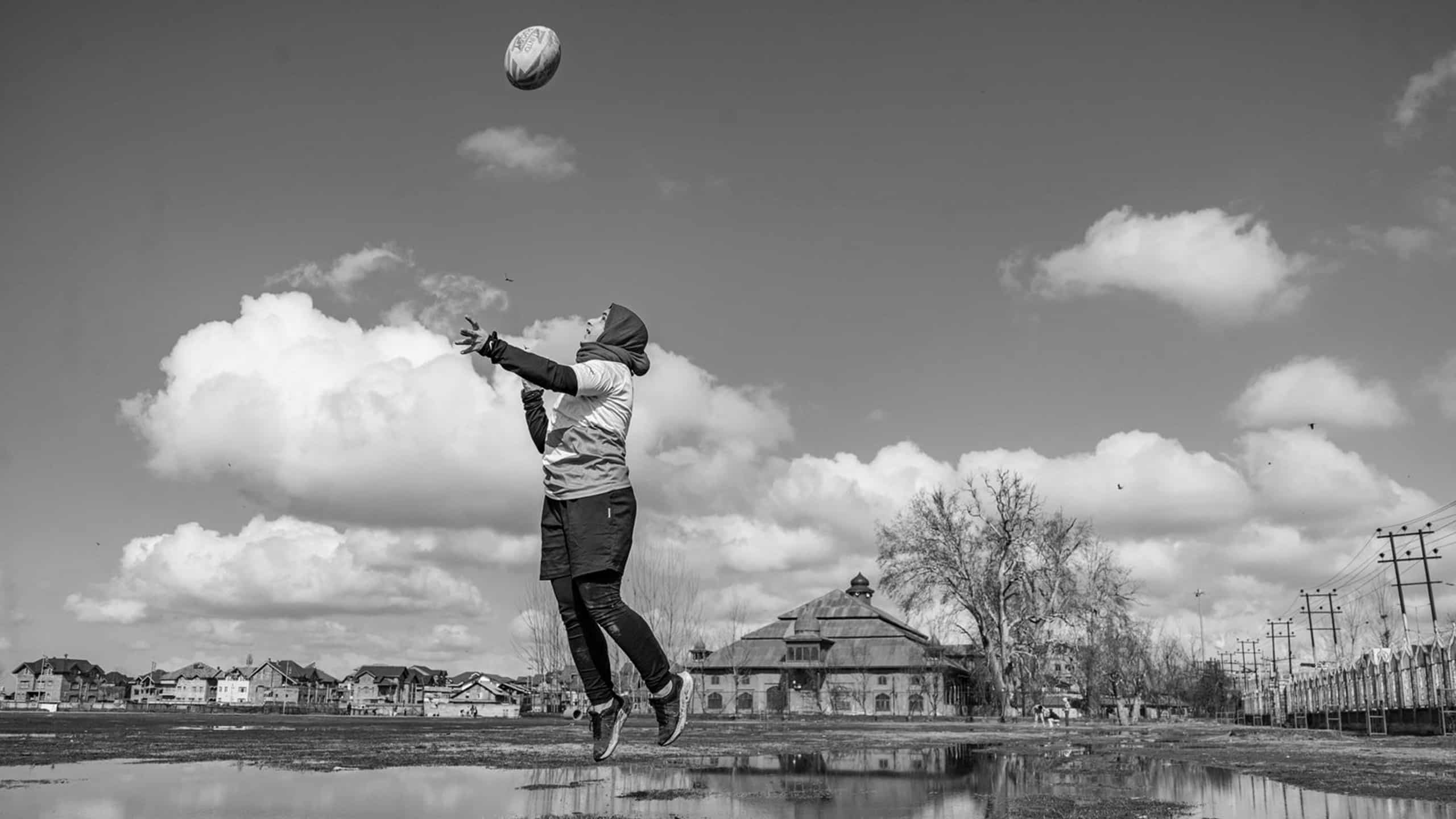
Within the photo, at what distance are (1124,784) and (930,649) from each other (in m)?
53.3

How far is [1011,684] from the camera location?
5403 centimetres

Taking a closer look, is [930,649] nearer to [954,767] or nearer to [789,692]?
[789,692]

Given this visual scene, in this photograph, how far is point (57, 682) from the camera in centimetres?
16325

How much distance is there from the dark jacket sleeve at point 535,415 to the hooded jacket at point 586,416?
62 millimetres

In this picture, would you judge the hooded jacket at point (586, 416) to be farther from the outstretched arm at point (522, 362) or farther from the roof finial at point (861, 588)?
the roof finial at point (861, 588)

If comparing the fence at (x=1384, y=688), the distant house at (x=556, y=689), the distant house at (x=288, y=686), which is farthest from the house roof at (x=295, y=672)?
the fence at (x=1384, y=688)

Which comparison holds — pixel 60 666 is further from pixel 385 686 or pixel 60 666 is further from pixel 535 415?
pixel 535 415

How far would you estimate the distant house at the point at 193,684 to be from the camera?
565 feet

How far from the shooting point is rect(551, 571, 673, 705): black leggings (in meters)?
→ 5.11

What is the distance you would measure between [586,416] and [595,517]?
1.82 feet

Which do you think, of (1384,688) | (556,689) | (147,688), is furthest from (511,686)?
(1384,688)

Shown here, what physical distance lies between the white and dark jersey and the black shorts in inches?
2.2

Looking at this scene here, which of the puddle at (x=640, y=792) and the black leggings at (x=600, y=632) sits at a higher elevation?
the black leggings at (x=600, y=632)

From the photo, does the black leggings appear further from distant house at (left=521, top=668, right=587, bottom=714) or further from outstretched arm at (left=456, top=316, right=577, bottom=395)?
distant house at (left=521, top=668, right=587, bottom=714)
